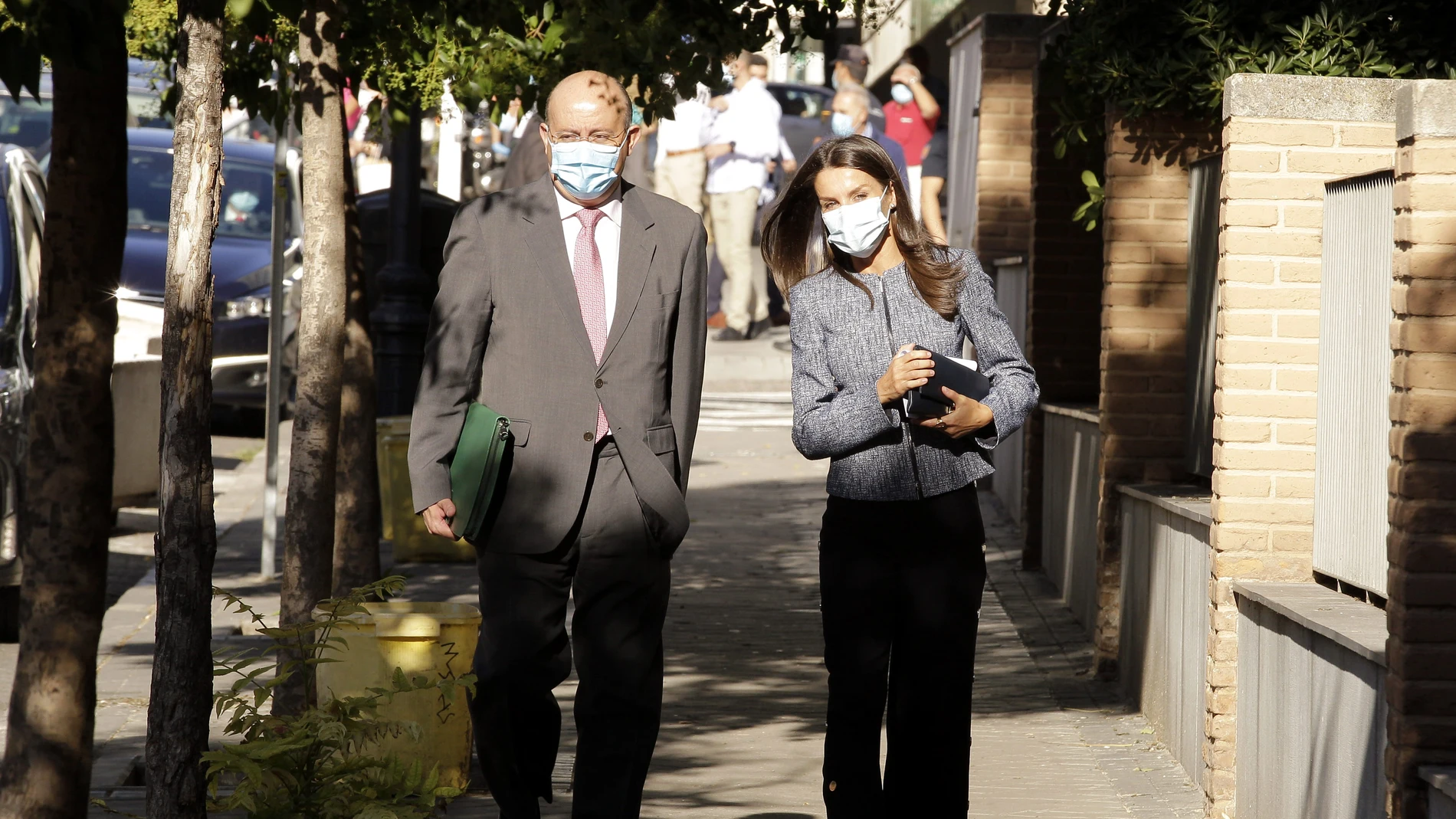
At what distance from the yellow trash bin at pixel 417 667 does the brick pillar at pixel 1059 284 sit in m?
5.03

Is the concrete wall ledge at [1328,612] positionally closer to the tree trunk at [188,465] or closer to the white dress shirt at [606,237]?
the white dress shirt at [606,237]

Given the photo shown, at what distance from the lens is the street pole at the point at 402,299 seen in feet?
37.1

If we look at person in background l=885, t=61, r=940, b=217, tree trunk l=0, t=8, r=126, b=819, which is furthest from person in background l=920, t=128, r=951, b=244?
tree trunk l=0, t=8, r=126, b=819

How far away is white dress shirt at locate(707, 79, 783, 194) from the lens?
65.7ft

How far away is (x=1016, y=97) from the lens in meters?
13.0

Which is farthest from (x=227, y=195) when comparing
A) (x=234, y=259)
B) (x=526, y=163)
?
(x=526, y=163)

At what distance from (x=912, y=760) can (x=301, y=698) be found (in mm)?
2393

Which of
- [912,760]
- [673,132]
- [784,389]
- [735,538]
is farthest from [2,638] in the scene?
[673,132]

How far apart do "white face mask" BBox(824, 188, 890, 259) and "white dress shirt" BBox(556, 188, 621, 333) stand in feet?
1.96

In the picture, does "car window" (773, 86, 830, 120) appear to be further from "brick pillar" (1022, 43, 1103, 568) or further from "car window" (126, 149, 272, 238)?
"brick pillar" (1022, 43, 1103, 568)

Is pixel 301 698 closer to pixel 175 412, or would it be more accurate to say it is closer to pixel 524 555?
pixel 524 555

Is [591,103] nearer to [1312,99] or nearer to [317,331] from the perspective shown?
[1312,99]

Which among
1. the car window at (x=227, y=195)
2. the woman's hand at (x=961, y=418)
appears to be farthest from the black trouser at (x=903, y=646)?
the car window at (x=227, y=195)

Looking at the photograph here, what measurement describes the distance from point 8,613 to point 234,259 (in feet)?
25.5
